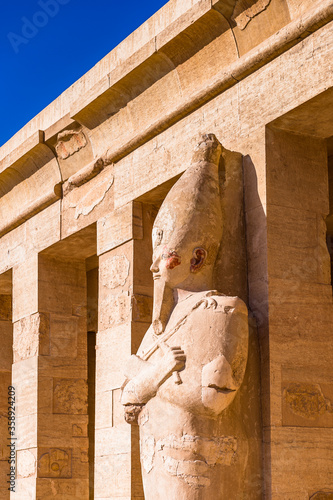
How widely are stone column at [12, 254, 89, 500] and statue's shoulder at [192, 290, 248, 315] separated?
3.21 m

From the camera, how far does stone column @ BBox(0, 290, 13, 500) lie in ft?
30.6

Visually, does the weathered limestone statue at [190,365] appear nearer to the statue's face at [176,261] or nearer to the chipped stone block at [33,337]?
the statue's face at [176,261]

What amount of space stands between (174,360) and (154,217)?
6.91ft

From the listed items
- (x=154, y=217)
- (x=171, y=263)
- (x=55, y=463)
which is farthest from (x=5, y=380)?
(x=171, y=263)

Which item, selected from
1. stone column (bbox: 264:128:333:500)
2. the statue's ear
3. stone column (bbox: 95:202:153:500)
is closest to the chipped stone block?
stone column (bbox: 95:202:153:500)

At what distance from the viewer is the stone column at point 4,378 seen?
9.33 meters

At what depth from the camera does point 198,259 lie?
5172mm

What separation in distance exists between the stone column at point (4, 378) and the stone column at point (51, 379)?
1.32 metres

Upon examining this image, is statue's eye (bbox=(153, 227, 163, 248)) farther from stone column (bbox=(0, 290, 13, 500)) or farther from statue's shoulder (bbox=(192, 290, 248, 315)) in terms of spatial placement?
stone column (bbox=(0, 290, 13, 500))

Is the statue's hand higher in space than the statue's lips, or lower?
higher

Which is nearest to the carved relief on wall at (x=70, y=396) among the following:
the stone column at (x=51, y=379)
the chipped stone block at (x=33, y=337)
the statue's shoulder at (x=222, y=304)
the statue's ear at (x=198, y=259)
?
the stone column at (x=51, y=379)

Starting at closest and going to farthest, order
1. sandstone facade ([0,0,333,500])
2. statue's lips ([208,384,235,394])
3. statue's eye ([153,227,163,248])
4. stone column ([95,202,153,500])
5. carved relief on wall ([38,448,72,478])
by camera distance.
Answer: statue's lips ([208,384,235,394]), sandstone facade ([0,0,333,500]), statue's eye ([153,227,163,248]), stone column ([95,202,153,500]), carved relief on wall ([38,448,72,478])

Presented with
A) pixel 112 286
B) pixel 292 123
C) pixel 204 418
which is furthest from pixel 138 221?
pixel 204 418

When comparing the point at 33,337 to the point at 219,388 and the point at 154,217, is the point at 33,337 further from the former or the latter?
the point at 219,388
